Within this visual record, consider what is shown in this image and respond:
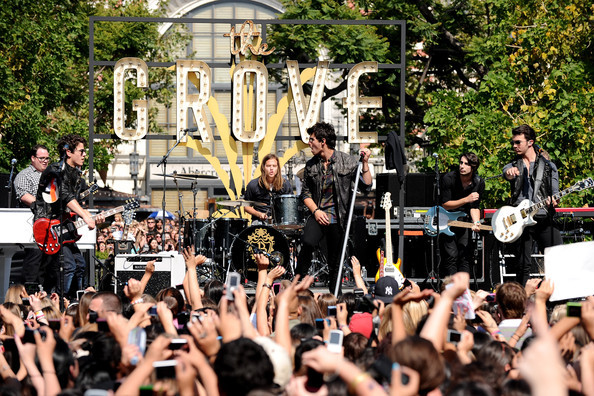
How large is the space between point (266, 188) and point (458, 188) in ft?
8.70

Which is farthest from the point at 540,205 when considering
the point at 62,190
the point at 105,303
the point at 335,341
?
the point at 335,341

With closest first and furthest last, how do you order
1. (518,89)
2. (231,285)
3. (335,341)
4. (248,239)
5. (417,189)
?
1. (335,341)
2. (231,285)
3. (248,239)
4. (417,189)
5. (518,89)

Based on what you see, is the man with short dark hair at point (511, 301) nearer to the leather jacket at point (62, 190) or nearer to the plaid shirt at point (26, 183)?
the leather jacket at point (62, 190)

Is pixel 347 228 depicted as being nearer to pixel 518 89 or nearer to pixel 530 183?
pixel 530 183

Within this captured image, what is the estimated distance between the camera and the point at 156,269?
11188 mm

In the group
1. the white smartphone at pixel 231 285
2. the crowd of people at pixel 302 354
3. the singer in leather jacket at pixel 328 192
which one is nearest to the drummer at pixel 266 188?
the singer in leather jacket at pixel 328 192

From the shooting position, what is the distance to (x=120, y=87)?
49.1 ft

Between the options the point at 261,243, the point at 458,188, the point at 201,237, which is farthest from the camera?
the point at 201,237

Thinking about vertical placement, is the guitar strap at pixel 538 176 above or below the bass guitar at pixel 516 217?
above

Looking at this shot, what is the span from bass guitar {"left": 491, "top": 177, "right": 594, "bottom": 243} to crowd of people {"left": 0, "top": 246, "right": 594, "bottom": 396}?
13.9 feet

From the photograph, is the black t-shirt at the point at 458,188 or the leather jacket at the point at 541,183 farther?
the black t-shirt at the point at 458,188

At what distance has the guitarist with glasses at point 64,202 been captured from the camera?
958 centimetres

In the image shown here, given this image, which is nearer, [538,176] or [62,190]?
[62,190]

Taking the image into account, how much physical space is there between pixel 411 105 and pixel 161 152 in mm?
15211
